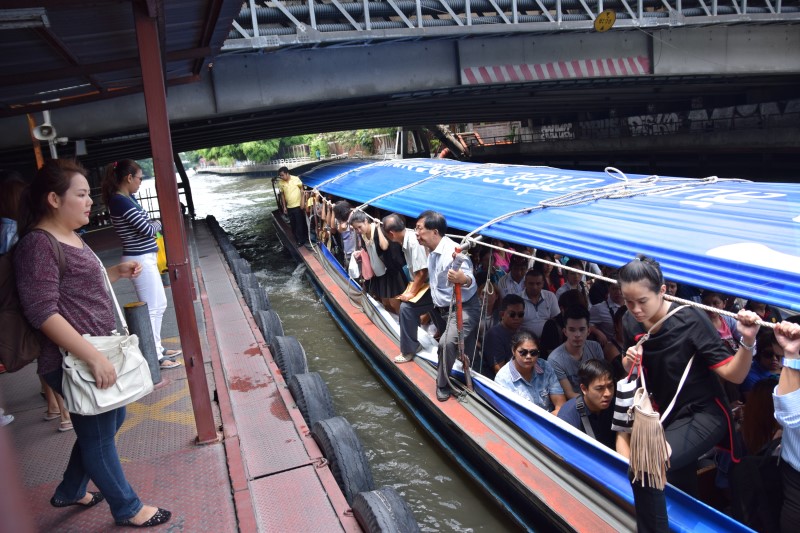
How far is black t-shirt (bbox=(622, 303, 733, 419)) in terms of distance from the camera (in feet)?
9.18

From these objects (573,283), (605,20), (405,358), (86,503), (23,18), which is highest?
(605,20)

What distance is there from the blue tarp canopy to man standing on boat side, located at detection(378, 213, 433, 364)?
486 millimetres

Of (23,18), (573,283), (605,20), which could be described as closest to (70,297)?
(23,18)

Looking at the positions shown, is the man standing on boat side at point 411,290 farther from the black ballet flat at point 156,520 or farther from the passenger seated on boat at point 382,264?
the black ballet flat at point 156,520

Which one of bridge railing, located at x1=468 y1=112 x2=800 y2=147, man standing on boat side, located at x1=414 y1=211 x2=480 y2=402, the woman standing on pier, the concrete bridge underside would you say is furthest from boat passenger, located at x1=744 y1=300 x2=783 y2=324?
bridge railing, located at x1=468 y1=112 x2=800 y2=147

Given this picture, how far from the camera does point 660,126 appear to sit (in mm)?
23297

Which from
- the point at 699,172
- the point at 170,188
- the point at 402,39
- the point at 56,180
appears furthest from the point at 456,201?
the point at 699,172

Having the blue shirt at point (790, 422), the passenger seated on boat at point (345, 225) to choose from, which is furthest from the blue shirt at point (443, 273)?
the passenger seated on boat at point (345, 225)

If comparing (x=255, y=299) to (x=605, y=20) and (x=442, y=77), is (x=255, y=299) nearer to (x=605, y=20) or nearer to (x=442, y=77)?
(x=442, y=77)

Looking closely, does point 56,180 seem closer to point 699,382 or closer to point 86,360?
point 86,360

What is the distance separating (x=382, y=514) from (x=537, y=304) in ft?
10.1

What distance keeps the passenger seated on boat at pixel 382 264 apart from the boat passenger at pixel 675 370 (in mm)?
4050

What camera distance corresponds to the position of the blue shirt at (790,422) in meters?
2.54

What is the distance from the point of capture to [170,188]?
391 cm
